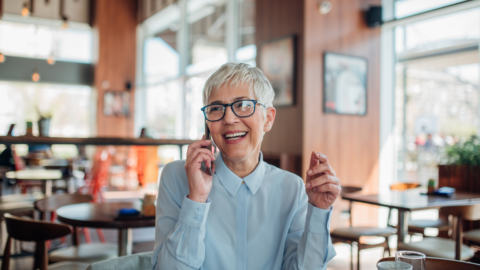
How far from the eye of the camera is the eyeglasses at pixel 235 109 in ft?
4.05

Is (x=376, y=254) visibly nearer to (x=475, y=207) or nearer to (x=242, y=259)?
(x=475, y=207)

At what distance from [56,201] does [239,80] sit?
90.4 inches

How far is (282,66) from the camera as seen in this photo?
473 centimetres

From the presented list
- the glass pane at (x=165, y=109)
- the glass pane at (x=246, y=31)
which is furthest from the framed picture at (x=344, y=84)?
the glass pane at (x=165, y=109)

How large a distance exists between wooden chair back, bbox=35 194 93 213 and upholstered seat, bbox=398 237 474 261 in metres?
2.52

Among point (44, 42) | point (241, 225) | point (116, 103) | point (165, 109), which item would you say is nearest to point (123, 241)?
point (241, 225)

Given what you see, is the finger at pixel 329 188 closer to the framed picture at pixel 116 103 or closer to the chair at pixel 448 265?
the chair at pixel 448 265

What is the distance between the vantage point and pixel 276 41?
191 inches

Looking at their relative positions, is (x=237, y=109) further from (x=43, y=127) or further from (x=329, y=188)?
(x=43, y=127)

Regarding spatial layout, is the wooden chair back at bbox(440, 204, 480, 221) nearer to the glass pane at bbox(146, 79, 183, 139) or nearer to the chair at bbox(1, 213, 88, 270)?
the chair at bbox(1, 213, 88, 270)

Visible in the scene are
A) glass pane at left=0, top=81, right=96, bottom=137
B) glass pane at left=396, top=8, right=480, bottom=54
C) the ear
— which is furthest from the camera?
glass pane at left=0, top=81, right=96, bottom=137

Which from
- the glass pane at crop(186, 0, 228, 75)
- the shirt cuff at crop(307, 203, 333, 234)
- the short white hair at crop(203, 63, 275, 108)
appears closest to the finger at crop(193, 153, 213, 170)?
the short white hair at crop(203, 63, 275, 108)

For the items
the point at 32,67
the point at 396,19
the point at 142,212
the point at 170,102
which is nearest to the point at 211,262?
the point at 142,212

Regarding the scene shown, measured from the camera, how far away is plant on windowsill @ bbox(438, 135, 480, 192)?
380 cm
